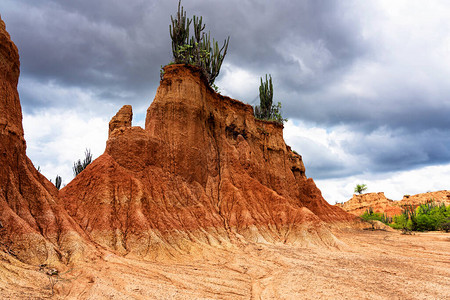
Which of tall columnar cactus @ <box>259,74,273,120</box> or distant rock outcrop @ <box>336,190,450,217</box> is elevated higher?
tall columnar cactus @ <box>259,74,273,120</box>

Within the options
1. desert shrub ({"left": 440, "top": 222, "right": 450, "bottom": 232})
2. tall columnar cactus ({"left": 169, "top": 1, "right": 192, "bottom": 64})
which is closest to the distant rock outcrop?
desert shrub ({"left": 440, "top": 222, "right": 450, "bottom": 232})

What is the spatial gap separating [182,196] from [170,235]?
13.6ft

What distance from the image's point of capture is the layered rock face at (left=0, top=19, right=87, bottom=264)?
11.6 metres

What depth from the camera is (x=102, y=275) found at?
37.1ft

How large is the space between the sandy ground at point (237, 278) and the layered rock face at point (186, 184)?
9.41ft

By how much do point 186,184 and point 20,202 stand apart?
11212 millimetres

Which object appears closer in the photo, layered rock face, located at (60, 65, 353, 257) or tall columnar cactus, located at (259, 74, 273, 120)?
layered rock face, located at (60, 65, 353, 257)

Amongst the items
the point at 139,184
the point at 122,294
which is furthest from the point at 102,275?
the point at 139,184

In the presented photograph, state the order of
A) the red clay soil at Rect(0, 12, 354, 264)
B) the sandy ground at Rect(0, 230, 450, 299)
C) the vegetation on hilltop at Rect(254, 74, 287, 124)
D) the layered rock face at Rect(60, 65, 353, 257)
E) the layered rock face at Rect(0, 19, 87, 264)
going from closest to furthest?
the sandy ground at Rect(0, 230, 450, 299), the layered rock face at Rect(0, 19, 87, 264), the red clay soil at Rect(0, 12, 354, 264), the layered rock face at Rect(60, 65, 353, 257), the vegetation on hilltop at Rect(254, 74, 287, 124)

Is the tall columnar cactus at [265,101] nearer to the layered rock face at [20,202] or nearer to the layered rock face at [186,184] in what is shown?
the layered rock face at [186,184]

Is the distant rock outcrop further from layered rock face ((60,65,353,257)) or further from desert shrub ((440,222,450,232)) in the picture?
layered rock face ((60,65,353,257))

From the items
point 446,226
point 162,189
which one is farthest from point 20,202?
point 446,226

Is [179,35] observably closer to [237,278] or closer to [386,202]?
[237,278]

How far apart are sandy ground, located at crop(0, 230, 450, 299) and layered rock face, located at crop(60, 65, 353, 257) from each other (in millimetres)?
2869
